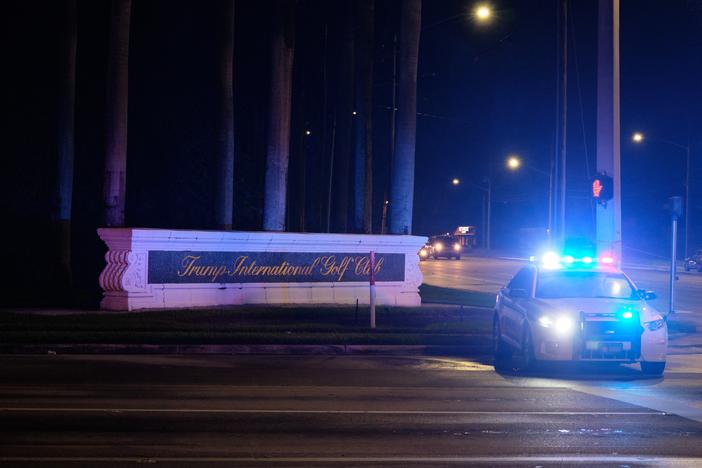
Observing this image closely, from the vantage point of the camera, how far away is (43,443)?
897 cm

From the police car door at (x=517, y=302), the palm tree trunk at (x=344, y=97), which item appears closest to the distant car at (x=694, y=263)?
the palm tree trunk at (x=344, y=97)

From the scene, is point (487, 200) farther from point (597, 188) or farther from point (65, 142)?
point (597, 188)

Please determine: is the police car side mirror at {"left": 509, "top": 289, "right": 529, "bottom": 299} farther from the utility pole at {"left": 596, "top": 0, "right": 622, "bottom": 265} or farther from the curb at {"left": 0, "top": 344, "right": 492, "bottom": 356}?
the utility pole at {"left": 596, "top": 0, "right": 622, "bottom": 265}

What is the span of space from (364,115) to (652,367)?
20742 mm

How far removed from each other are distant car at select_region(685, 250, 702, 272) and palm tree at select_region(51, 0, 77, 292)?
42.0 metres

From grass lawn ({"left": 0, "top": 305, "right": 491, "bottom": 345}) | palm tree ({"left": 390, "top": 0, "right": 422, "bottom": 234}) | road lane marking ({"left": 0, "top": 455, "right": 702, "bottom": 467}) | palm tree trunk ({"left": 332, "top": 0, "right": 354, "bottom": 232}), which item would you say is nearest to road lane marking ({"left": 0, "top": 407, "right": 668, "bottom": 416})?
road lane marking ({"left": 0, "top": 455, "right": 702, "bottom": 467})

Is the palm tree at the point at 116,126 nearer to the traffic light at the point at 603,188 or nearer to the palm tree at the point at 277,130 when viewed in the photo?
the palm tree at the point at 277,130

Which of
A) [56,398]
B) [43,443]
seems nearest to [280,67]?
[56,398]

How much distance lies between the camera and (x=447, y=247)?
7244cm

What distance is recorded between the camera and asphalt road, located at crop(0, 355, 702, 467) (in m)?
8.65

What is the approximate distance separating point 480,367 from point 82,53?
73.8 ft

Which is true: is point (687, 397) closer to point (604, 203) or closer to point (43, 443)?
point (43, 443)

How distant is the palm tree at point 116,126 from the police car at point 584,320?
12.4m

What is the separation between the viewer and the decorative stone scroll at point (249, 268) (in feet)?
79.0
